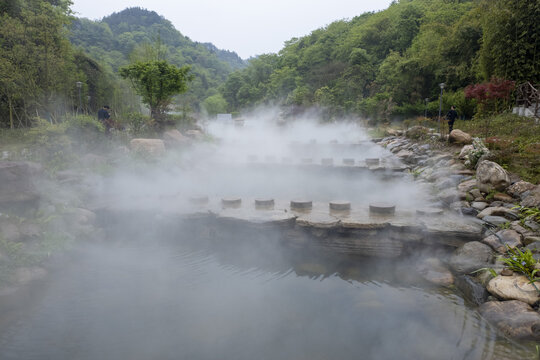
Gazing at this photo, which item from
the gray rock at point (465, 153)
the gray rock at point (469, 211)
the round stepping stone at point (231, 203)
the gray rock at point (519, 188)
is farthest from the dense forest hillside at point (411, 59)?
the round stepping stone at point (231, 203)

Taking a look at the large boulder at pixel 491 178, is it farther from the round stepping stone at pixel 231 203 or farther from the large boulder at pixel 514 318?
the round stepping stone at pixel 231 203

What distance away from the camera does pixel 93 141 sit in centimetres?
830

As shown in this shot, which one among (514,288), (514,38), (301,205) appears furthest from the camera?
(514,38)

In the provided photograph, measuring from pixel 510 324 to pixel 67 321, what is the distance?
4.19 meters

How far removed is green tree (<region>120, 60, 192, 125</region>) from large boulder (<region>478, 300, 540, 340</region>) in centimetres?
1144

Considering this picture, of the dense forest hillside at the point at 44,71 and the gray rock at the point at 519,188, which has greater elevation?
the dense forest hillside at the point at 44,71

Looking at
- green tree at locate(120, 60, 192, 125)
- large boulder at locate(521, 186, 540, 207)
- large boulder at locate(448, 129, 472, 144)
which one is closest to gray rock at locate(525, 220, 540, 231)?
large boulder at locate(521, 186, 540, 207)

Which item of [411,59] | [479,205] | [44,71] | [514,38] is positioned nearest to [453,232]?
[479,205]

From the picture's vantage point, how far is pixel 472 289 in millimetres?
3439

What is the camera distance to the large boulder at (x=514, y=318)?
2.69 metres

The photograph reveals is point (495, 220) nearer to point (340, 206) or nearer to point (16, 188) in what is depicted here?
point (340, 206)

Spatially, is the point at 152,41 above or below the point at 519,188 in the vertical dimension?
above

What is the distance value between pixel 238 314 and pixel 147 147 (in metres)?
6.69

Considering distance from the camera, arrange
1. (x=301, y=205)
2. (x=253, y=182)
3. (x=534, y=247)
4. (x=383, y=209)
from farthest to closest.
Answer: (x=253, y=182) < (x=301, y=205) < (x=383, y=209) < (x=534, y=247)
